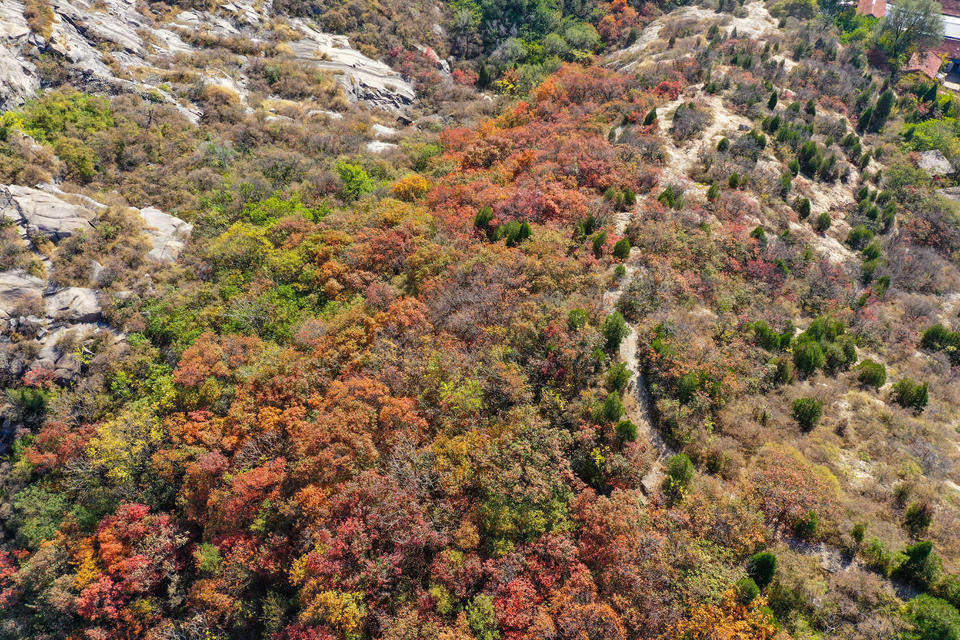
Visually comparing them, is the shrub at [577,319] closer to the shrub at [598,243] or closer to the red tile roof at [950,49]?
the shrub at [598,243]

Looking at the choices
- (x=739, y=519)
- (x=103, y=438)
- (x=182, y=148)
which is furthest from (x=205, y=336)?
(x=739, y=519)

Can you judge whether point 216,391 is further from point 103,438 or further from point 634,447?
point 634,447

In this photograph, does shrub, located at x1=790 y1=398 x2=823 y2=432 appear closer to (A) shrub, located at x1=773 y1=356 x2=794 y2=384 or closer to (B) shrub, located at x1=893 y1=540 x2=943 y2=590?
(A) shrub, located at x1=773 y1=356 x2=794 y2=384

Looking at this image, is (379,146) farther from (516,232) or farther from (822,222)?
(822,222)

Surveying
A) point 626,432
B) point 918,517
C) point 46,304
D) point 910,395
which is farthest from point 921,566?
→ point 46,304

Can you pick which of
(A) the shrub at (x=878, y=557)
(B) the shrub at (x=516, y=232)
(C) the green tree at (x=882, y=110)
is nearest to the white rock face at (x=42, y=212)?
(B) the shrub at (x=516, y=232)
